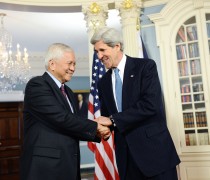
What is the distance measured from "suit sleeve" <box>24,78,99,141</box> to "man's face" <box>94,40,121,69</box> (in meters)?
0.40

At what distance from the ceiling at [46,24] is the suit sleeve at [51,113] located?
291cm

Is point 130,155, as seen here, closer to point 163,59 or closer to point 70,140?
point 70,140

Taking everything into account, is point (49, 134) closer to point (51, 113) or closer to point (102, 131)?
point (51, 113)

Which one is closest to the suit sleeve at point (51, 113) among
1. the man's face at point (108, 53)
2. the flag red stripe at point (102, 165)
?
the man's face at point (108, 53)

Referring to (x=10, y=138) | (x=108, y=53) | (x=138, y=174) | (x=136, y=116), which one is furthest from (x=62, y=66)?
(x=10, y=138)

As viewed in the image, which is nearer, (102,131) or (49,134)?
(49,134)

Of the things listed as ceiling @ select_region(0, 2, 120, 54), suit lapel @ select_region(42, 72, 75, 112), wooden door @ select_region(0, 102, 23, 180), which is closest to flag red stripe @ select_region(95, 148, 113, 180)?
suit lapel @ select_region(42, 72, 75, 112)

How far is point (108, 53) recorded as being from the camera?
196cm

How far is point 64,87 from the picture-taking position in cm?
212

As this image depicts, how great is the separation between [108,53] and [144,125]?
54cm

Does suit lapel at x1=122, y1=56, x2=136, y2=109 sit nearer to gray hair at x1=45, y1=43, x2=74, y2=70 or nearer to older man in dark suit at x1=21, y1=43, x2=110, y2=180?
older man in dark suit at x1=21, y1=43, x2=110, y2=180

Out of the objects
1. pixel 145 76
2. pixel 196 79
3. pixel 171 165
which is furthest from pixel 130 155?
pixel 196 79

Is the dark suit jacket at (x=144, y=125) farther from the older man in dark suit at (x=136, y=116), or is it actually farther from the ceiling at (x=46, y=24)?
the ceiling at (x=46, y=24)

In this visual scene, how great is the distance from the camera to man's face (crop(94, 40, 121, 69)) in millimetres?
1958
